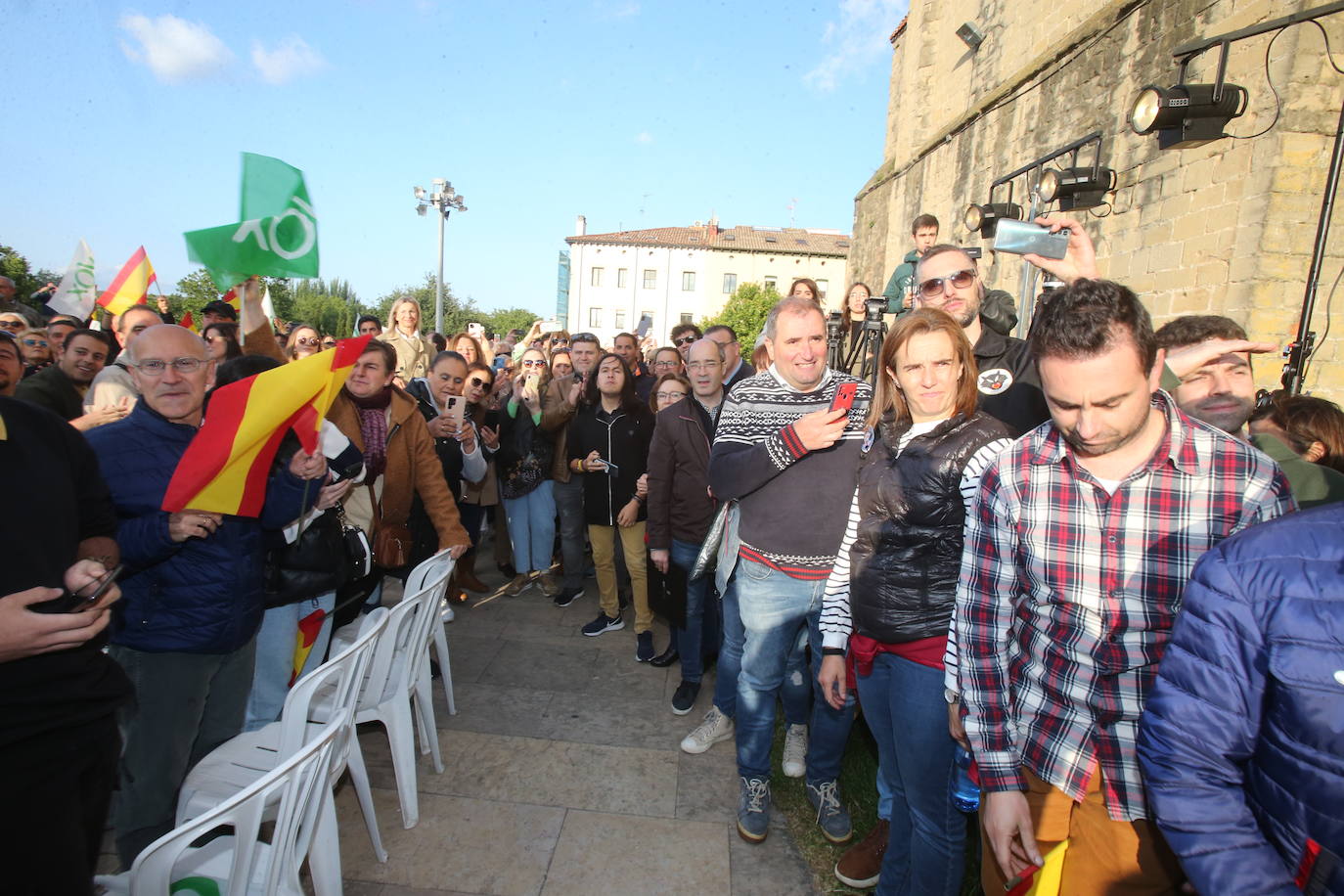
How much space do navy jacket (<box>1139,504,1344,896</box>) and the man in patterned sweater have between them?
5.01ft

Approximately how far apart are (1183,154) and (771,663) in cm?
652

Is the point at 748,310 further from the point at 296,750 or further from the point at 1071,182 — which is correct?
the point at 296,750

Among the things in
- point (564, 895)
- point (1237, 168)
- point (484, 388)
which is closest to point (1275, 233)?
point (1237, 168)

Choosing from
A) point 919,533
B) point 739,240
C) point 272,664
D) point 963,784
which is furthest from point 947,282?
point 739,240

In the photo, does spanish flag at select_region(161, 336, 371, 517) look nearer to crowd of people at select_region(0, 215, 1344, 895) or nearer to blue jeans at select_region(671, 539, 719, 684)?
crowd of people at select_region(0, 215, 1344, 895)

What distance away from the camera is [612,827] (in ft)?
9.52

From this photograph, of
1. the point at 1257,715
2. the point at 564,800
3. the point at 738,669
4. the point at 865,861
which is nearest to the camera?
the point at 1257,715

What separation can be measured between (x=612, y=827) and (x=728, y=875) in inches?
21.6

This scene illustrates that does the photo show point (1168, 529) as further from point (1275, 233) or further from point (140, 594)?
point (1275, 233)

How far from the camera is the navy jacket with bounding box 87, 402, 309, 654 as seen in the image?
7.36ft

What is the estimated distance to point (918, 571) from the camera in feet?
6.79

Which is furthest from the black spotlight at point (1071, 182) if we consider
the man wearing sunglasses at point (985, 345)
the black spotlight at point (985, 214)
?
the man wearing sunglasses at point (985, 345)

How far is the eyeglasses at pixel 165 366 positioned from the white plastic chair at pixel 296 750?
115cm

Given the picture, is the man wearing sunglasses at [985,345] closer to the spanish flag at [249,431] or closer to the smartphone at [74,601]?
the spanish flag at [249,431]
